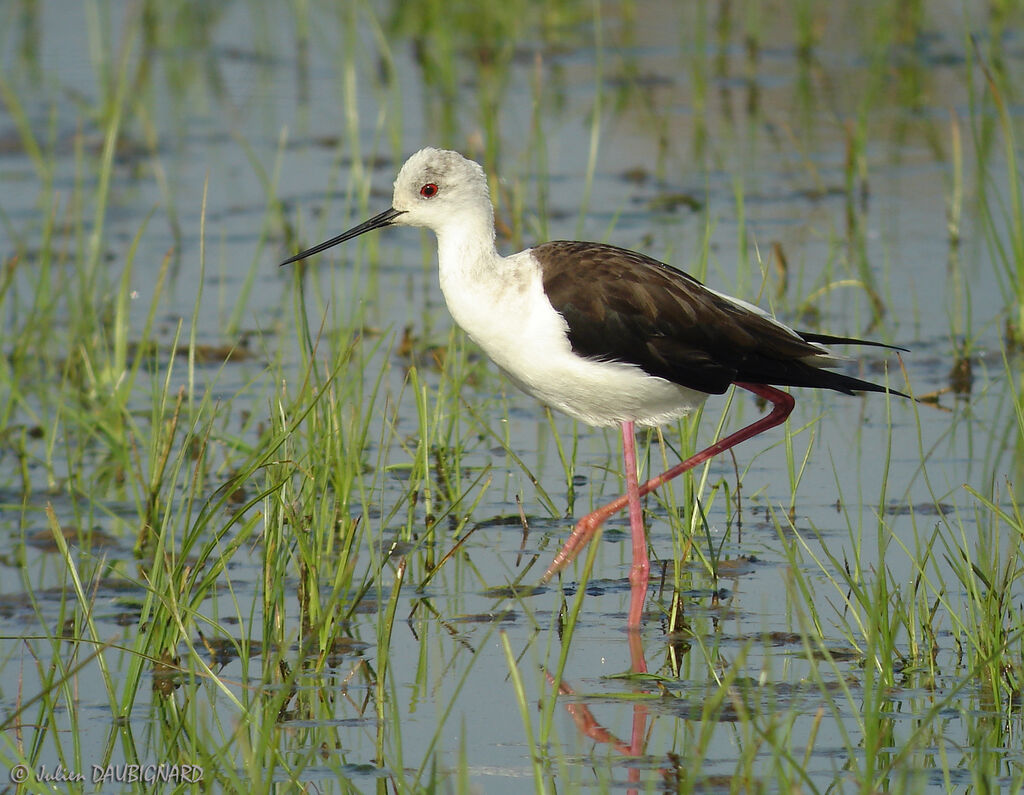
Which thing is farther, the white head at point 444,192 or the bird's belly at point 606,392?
the white head at point 444,192

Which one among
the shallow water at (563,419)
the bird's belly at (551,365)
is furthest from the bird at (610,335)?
the shallow water at (563,419)

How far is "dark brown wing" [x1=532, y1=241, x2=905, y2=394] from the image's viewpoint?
197 inches

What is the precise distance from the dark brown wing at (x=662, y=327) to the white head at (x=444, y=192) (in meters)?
0.29

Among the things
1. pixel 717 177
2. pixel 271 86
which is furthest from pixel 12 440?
Answer: pixel 271 86

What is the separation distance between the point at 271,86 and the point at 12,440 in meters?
6.56

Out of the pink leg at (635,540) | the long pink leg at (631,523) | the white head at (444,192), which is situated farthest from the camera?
the white head at (444,192)

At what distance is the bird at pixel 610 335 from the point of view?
5.02 m

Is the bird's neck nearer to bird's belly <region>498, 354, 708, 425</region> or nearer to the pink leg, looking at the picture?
bird's belly <region>498, 354, 708, 425</region>

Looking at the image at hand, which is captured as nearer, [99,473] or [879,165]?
[99,473]

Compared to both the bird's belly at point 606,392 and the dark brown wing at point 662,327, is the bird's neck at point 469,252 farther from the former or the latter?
the bird's belly at point 606,392

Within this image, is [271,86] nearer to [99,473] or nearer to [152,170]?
[152,170]

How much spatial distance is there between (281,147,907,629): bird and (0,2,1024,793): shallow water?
20cm

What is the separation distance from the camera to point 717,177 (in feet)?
32.2

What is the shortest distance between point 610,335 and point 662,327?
169 mm
